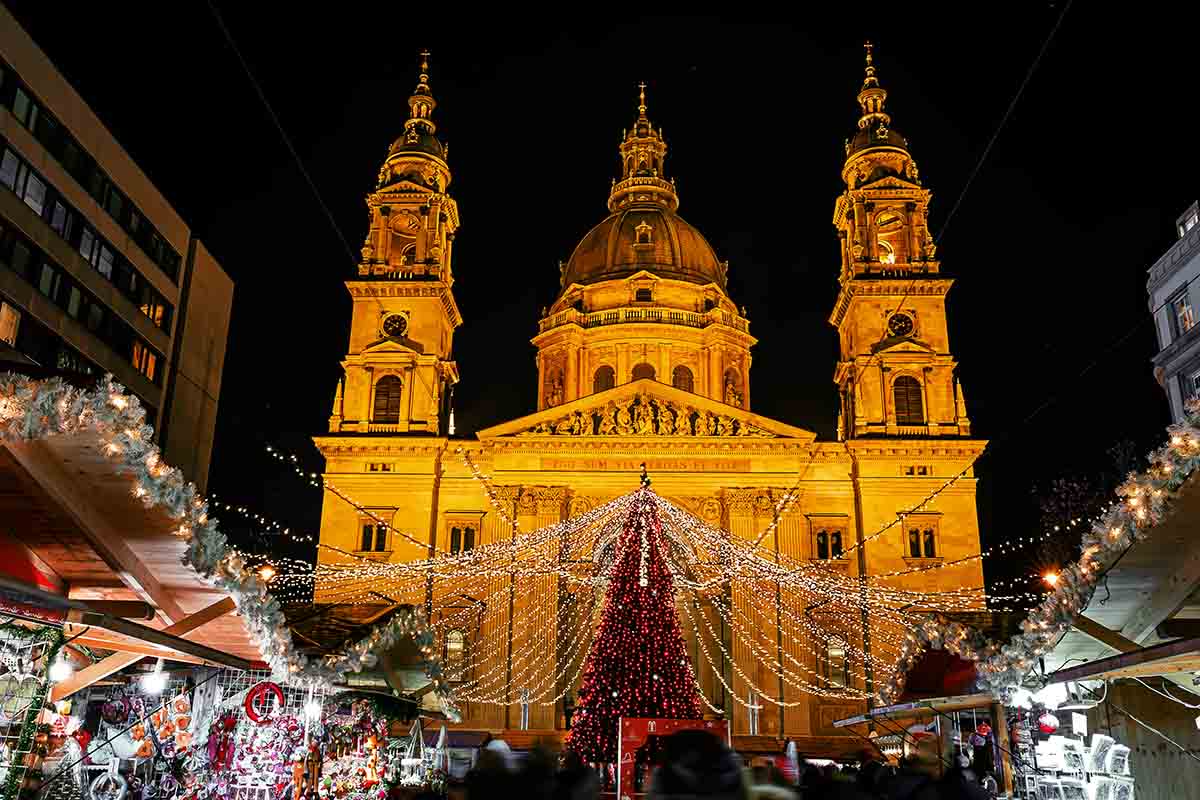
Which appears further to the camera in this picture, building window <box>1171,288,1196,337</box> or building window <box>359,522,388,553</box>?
building window <box>359,522,388,553</box>

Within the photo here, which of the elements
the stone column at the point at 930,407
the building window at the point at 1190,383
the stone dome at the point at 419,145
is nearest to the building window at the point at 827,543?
the stone column at the point at 930,407

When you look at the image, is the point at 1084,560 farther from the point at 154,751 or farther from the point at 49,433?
the point at 154,751

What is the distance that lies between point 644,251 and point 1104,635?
5363 centimetres

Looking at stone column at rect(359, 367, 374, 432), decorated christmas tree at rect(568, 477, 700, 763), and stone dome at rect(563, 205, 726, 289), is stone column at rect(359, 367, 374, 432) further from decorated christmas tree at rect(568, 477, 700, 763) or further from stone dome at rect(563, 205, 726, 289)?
decorated christmas tree at rect(568, 477, 700, 763)

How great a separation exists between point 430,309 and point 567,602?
1602cm

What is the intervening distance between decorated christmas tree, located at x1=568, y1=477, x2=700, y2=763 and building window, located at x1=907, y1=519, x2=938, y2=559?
1048 inches

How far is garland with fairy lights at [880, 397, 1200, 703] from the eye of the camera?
340 inches

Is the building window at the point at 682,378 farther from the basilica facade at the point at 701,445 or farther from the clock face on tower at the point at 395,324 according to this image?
the clock face on tower at the point at 395,324

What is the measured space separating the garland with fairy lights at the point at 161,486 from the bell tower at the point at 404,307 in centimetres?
3386

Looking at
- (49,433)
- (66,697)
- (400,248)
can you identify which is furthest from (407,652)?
(400,248)

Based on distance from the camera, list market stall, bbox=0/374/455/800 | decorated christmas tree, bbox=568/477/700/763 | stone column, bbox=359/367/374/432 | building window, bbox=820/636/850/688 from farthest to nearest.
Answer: stone column, bbox=359/367/374/432
building window, bbox=820/636/850/688
decorated christmas tree, bbox=568/477/700/763
market stall, bbox=0/374/455/800

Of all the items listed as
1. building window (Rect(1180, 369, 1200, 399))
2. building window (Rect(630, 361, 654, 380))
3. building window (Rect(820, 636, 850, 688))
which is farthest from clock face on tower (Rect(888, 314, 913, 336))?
building window (Rect(1180, 369, 1200, 399))

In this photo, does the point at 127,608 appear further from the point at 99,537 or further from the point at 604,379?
the point at 604,379

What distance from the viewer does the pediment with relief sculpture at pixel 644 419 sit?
4625 cm
